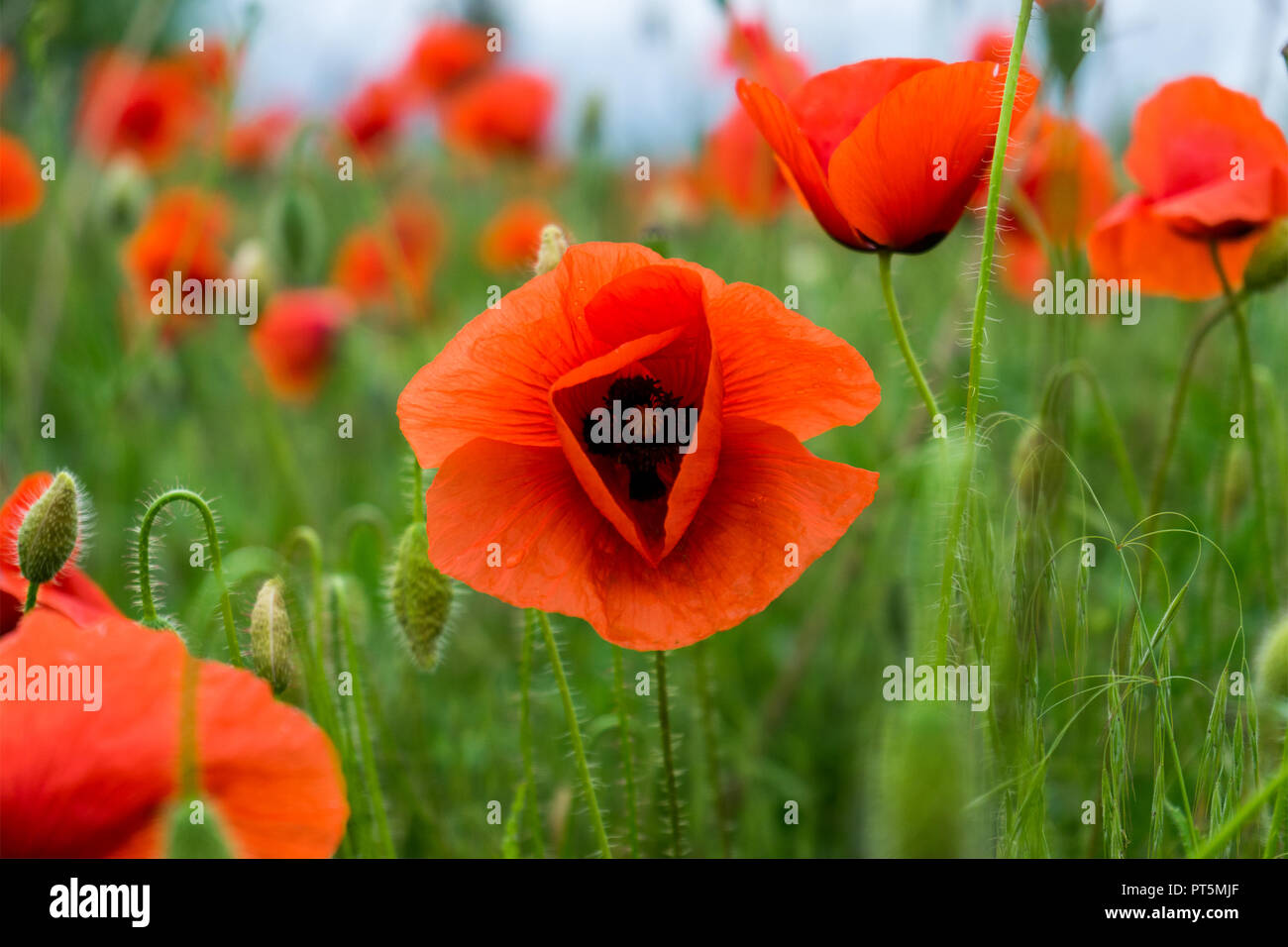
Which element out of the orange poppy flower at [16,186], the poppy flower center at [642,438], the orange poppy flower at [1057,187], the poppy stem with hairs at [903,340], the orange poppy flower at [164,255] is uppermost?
the orange poppy flower at [16,186]

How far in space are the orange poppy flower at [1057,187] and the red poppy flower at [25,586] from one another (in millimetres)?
706

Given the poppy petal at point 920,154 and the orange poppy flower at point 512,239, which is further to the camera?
the orange poppy flower at point 512,239

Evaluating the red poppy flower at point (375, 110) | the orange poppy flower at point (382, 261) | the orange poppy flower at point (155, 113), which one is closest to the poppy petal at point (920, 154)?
the orange poppy flower at point (382, 261)

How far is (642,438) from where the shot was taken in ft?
2.92

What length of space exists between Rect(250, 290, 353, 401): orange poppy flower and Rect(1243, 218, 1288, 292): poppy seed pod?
2.12m

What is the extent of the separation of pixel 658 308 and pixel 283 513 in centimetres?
162

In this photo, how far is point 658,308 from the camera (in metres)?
0.80

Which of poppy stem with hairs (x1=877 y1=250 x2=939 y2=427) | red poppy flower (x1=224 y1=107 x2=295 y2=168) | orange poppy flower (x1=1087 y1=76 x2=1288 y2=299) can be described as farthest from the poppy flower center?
red poppy flower (x1=224 y1=107 x2=295 y2=168)

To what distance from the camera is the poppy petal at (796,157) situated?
789 millimetres

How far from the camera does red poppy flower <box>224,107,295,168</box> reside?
11.6 feet

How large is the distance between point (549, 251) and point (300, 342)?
1.99 meters

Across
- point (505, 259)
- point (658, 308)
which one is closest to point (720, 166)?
point (505, 259)

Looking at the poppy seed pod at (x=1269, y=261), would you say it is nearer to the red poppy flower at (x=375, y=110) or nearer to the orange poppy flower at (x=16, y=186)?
the orange poppy flower at (x=16, y=186)
